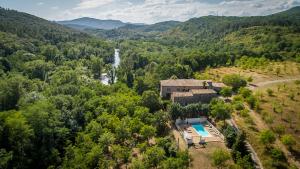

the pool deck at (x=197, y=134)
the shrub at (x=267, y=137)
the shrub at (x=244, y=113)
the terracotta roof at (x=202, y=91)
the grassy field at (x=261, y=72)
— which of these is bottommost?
the pool deck at (x=197, y=134)


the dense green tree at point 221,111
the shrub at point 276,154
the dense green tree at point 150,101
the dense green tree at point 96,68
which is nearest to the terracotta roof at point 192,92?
the dense green tree at point 150,101

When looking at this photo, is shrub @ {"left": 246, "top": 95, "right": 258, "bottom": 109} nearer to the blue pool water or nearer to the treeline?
the blue pool water

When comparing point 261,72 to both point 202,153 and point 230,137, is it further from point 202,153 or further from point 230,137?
point 202,153

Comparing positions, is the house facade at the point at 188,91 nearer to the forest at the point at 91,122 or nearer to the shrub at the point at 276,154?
the forest at the point at 91,122

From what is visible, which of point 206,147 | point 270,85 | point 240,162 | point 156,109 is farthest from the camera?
point 270,85

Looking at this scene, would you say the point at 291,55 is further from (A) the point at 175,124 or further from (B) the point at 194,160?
(B) the point at 194,160

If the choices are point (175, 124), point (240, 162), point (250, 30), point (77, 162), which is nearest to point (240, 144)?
point (240, 162)

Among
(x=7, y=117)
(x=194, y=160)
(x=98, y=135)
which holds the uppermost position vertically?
(x=7, y=117)

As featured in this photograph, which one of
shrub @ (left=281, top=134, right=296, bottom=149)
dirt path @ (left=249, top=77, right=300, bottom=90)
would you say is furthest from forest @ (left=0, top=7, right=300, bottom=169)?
shrub @ (left=281, top=134, right=296, bottom=149)

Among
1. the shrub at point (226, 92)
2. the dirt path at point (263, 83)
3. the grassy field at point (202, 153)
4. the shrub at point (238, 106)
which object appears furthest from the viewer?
the dirt path at point (263, 83)
